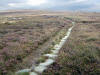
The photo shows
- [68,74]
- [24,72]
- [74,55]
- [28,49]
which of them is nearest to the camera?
[68,74]

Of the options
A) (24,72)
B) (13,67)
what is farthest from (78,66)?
(13,67)

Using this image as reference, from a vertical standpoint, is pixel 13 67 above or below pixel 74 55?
below

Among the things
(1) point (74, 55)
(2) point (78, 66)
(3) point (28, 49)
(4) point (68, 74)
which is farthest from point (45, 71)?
(3) point (28, 49)

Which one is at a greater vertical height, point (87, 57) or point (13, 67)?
point (87, 57)

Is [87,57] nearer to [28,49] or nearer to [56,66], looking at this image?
[56,66]

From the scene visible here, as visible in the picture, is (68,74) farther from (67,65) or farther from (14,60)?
(14,60)

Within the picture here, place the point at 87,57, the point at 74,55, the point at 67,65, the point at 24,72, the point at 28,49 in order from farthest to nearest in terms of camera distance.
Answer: the point at 28,49
the point at 74,55
the point at 87,57
the point at 67,65
the point at 24,72

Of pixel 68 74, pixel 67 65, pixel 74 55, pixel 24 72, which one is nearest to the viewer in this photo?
pixel 68 74

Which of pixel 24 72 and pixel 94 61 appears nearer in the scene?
pixel 24 72

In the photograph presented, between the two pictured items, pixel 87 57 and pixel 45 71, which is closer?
pixel 45 71
